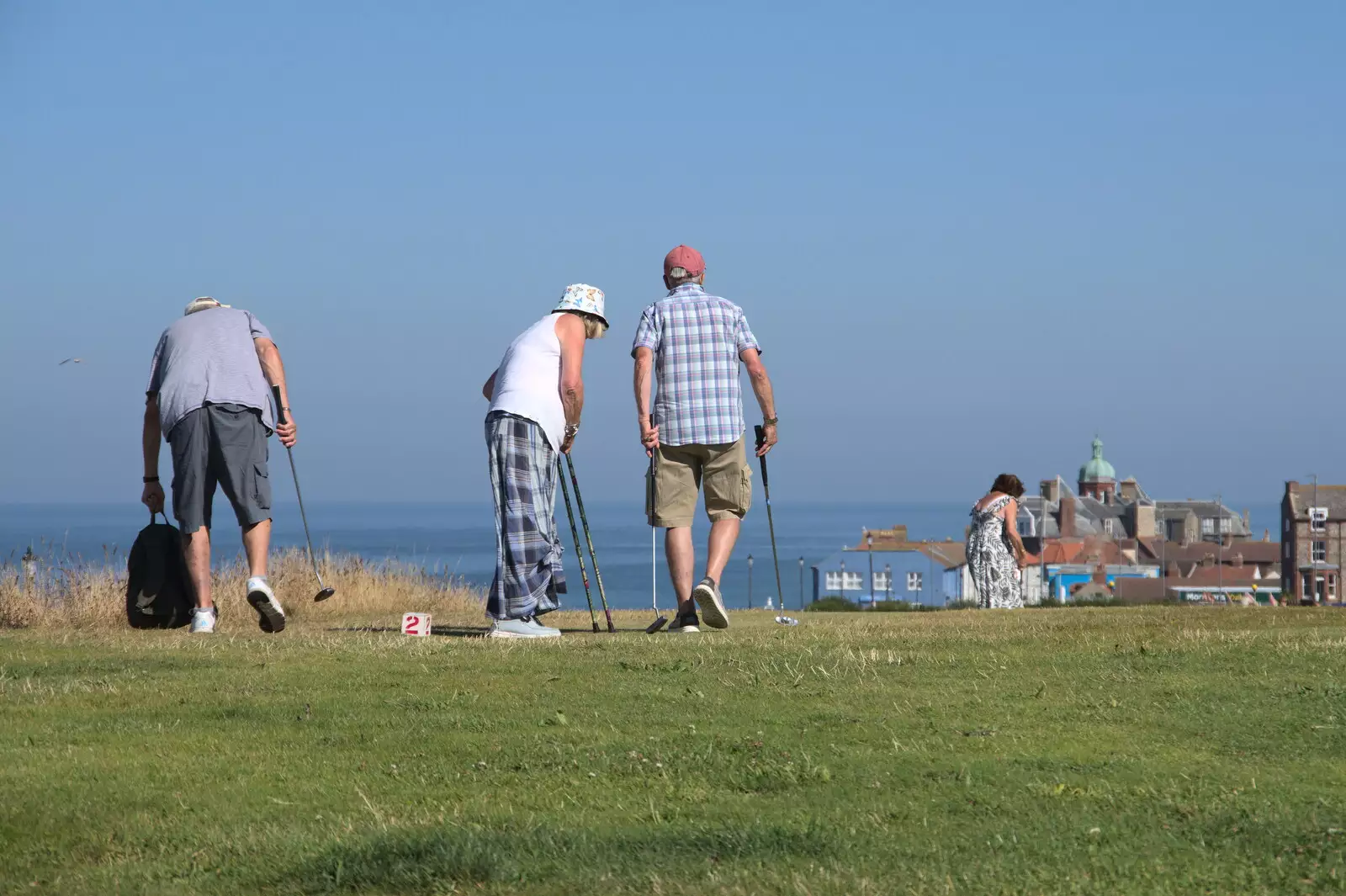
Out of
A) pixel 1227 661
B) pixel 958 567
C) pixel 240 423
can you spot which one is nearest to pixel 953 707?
pixel 1227 661

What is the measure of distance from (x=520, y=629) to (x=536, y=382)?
1390mm

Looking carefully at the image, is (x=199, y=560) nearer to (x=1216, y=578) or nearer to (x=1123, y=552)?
(x=1216, y=578)

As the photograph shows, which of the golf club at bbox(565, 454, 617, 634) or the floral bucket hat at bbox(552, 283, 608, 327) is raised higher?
the floral bucket hat at bbox(552, 283, 608, 327)

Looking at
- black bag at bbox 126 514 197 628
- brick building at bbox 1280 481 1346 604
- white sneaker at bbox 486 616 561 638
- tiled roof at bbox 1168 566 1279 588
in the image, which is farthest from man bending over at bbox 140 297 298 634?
tiled roof at bbox 1168 566 1279 588

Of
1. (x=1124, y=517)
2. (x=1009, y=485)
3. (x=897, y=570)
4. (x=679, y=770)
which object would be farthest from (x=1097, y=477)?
(x=679, y=770)

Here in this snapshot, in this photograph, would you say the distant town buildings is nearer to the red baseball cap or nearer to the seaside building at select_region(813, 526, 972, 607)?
the seaside building at select_region(813, 526, 972, 607)

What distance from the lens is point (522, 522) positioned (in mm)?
8594

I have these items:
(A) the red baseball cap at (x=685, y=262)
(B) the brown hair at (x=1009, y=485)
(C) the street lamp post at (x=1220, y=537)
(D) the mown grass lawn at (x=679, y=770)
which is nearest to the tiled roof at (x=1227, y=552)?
(C) the street lamp post at (x=1220, y=537)

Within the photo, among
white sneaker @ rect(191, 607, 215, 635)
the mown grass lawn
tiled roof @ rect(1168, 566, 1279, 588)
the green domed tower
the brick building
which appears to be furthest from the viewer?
the green domed tower

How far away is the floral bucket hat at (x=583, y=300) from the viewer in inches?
357

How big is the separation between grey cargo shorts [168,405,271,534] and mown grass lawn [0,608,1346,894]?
6.03 feet

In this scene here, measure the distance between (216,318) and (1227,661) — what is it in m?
6.01

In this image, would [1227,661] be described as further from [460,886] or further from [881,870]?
[460,886]

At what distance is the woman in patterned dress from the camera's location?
1628cm
